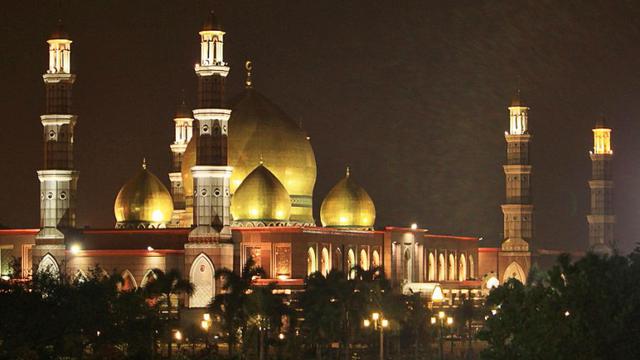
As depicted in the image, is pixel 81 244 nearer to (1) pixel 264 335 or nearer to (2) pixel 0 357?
(1) pixel 264 335

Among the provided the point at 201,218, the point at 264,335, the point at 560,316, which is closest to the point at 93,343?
the point at 264,335

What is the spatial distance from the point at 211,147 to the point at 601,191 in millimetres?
29966

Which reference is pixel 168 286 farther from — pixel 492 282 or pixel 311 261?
pixel 492 282

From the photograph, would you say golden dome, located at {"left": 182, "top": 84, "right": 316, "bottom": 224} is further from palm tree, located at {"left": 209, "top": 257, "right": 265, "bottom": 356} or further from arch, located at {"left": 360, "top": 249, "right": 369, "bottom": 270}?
palm tree, located at {"left": 209, "top": 257, "right": 265, "bottom": 356}

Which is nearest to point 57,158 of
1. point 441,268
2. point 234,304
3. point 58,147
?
point 58,147

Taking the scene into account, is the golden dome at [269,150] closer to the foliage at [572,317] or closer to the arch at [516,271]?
the arch at [516,271]

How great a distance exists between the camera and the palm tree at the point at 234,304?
60.4 metres

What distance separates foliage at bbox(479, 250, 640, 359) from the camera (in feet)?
139

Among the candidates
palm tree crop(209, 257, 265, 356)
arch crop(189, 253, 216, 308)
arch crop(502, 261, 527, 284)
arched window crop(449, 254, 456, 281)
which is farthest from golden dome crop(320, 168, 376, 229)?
palm tree crop(209, 257, 265, 356)

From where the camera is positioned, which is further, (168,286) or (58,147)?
(58,147)

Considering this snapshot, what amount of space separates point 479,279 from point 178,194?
703 inches

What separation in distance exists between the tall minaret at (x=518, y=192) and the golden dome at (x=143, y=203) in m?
18.3

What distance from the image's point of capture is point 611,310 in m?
43.2

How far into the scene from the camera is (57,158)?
74.2 meters
